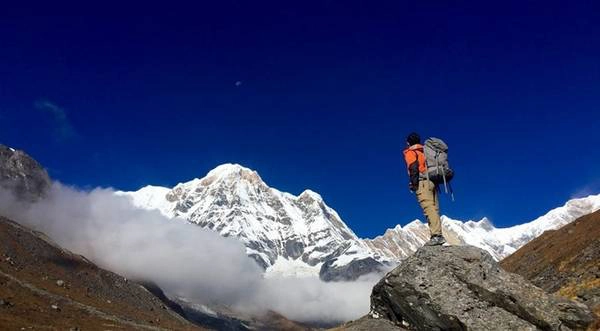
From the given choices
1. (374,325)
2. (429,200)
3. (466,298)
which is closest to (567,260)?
(466,298)

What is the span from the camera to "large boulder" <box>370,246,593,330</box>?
69.8 ft

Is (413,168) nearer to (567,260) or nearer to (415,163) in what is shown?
(415,163)

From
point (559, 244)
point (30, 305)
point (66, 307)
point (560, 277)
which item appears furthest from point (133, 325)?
point (560, 277)

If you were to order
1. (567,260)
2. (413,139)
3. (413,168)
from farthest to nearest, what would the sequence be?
(567,260), (413,139), (413,168)

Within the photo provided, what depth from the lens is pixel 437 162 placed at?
23062mm

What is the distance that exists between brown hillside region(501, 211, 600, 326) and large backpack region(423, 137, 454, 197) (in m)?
9.60

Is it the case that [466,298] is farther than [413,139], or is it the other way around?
[413,139]

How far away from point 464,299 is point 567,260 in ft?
Answer: 173

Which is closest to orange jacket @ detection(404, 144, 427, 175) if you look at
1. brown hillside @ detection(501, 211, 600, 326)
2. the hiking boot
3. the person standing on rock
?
the person standing on rock

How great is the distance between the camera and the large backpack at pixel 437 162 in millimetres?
22906

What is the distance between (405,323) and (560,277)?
43579 mm

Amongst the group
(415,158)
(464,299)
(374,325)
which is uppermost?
(415,158)

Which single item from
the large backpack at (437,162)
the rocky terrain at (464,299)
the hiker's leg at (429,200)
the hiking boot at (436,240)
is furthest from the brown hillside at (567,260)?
the large backpack at (437,162)

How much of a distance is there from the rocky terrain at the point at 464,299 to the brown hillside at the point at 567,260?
5.57 meters
